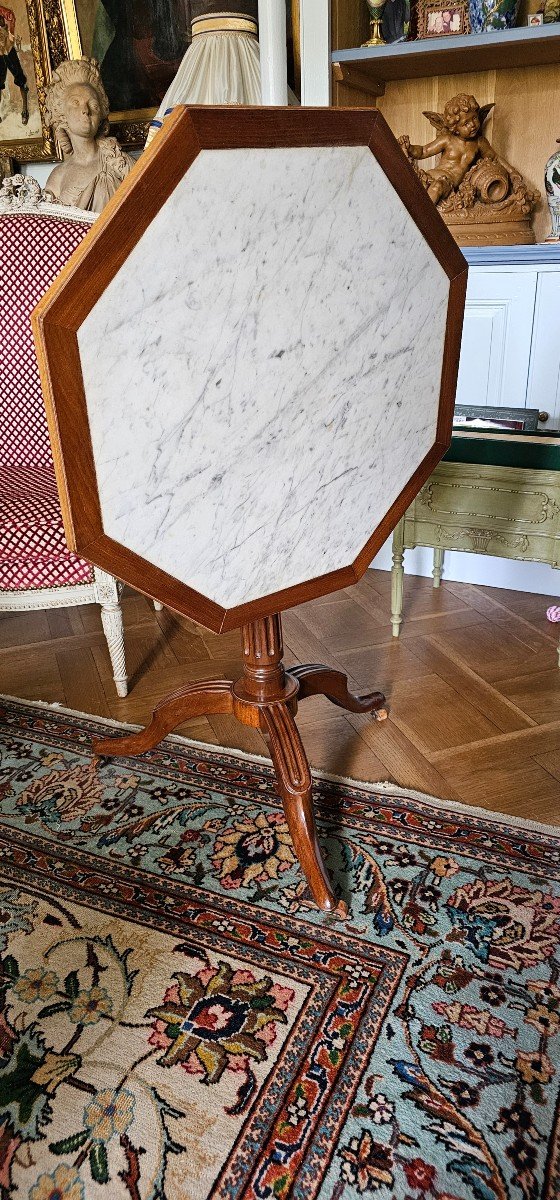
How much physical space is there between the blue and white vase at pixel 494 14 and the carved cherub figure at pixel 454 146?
0.21 metres

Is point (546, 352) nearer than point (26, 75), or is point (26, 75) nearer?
point (546, 352)

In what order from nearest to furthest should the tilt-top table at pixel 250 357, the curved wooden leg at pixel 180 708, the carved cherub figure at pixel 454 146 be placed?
1. the tilt-top table at pixel 250 357
2. the curved wooden leg at pixel 180 708
3. the carved cherub figure at pixel 454 146

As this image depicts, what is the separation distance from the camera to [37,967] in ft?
4.57

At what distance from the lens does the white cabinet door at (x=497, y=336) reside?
2.60 m

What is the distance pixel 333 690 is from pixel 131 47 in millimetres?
2828

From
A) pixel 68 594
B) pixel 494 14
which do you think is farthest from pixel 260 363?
pixel 494 14

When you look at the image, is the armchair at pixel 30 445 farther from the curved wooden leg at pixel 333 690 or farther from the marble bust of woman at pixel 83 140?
the marble bust of woman at pixel 83 140

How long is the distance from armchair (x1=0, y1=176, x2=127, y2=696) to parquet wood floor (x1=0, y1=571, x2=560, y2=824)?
262 millimetres

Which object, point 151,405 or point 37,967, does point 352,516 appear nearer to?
point 151,405

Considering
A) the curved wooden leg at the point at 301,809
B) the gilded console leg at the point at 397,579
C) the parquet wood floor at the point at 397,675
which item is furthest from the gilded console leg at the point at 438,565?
the curved wooden leg at the point at 301,809

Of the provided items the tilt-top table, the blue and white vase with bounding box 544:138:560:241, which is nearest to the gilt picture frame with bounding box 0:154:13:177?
the blue and white vase with bounding box 544:138:560:241

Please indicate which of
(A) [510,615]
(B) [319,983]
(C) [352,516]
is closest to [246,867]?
(B) [319,983]

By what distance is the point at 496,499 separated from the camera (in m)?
2.26

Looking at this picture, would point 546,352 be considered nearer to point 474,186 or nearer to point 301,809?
point 474,186
